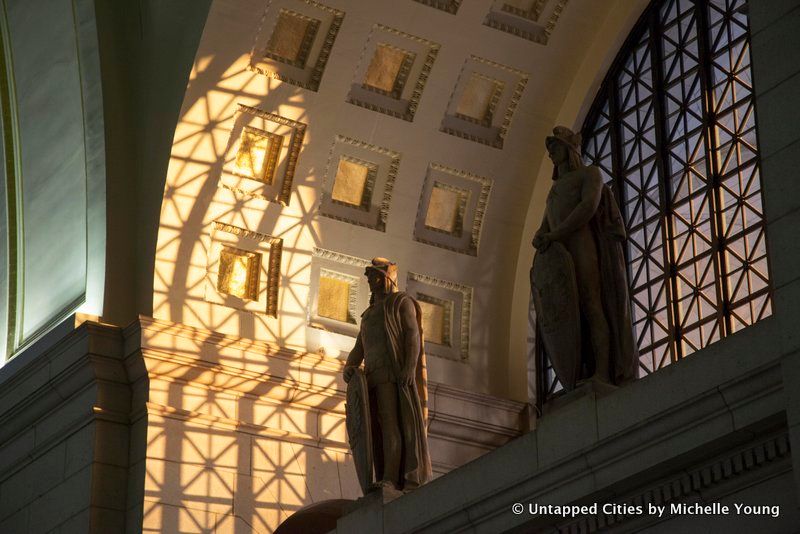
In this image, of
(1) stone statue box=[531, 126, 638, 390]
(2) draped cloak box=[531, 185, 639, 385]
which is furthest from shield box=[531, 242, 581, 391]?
(2) draped cloak box=[531, 185, 639, 385]

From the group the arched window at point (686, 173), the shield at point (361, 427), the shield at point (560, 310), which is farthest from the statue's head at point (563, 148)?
the arched window at point (686, 173)

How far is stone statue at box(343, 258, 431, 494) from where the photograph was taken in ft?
39.3

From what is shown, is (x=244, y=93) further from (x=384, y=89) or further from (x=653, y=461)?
(x=653, y=461)

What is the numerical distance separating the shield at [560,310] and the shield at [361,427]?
6.93 ft

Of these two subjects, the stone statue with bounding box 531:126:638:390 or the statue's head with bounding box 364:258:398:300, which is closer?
the stone statue with bounding box 531:126:638:390

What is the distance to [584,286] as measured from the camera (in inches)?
408

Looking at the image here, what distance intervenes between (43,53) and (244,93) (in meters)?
2.71

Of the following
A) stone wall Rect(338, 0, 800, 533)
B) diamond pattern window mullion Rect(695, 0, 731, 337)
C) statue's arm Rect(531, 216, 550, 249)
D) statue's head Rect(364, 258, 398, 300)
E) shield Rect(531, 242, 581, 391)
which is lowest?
stone wall Rect(338, 0, 800, 533)

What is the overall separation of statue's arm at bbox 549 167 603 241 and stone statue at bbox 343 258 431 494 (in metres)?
2.10

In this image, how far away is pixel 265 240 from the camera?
52.6ft

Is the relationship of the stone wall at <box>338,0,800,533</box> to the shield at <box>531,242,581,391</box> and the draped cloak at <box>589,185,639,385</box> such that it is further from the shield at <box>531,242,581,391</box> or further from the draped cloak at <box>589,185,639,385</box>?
the draped cloak at <box>589,185,639,385</box>

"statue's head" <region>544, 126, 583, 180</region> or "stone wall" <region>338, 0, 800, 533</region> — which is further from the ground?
"statue's head" <region>544, 126, 583, 180</region>

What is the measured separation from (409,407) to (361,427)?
40cm

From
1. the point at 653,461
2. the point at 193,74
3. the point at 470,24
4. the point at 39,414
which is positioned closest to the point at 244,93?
the point at 193,74
